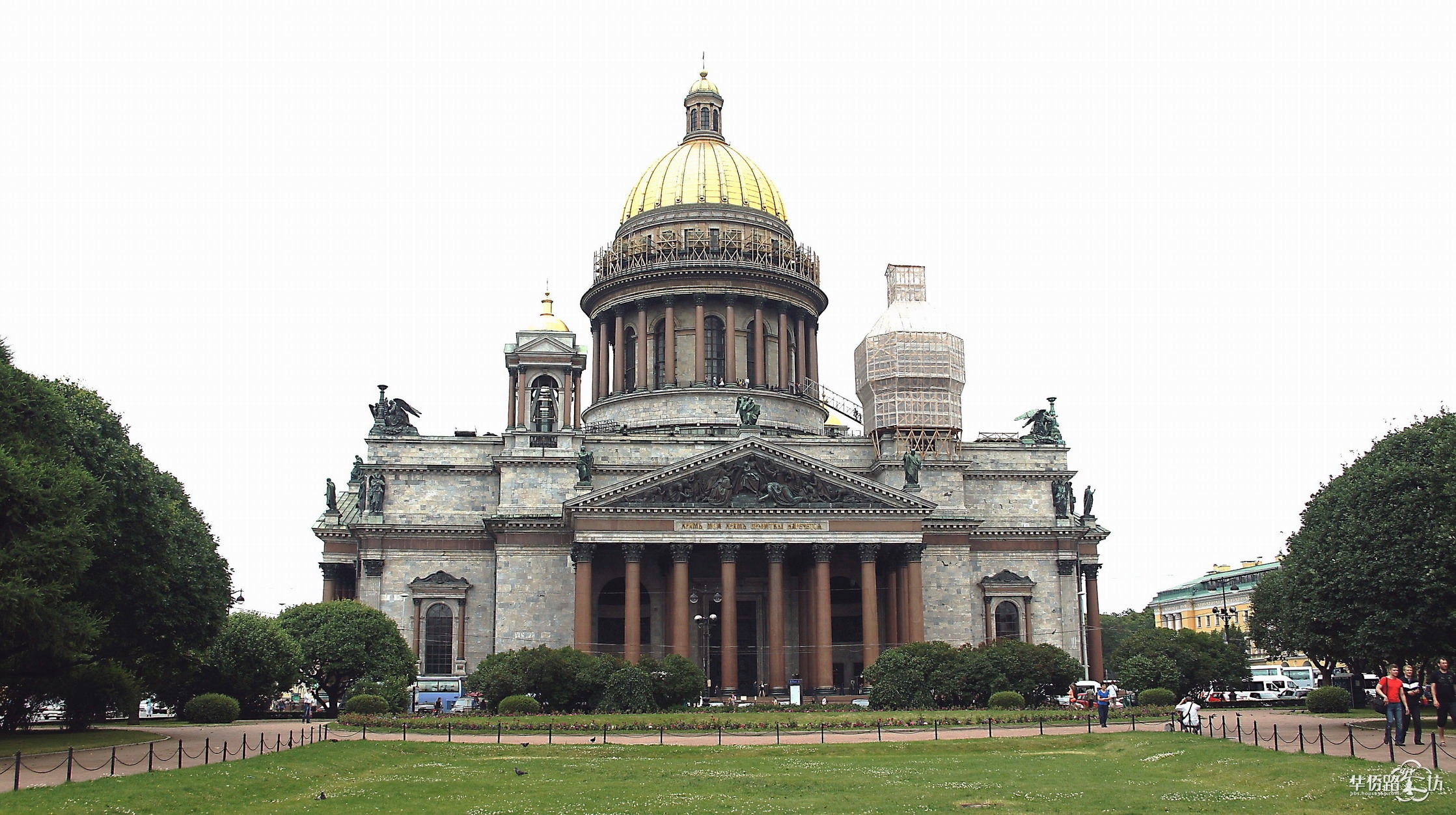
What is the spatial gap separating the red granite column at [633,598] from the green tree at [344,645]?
33.2 feet

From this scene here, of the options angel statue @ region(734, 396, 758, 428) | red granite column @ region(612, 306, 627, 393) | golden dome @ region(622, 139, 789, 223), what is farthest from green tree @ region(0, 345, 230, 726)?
golden dome @ region(622, 139, 789, 223)

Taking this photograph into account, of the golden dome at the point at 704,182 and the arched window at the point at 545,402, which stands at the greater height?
the golden dome at the point at 704,182

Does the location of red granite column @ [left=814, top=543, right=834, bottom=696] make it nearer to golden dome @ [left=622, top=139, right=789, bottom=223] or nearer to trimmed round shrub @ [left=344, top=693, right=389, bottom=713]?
trimmed round shrub @ [left=344, top=693, right=389, bottom=713]

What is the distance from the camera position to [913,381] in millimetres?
75250

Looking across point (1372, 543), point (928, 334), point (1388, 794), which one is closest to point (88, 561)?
point (1388, 794)

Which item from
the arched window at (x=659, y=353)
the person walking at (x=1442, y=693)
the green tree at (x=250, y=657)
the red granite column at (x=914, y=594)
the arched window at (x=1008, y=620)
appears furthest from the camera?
the arched window at (x=659, y=353)

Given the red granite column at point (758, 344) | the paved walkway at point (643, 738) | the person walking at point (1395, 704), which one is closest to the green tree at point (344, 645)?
the paved walkway at point (643, 738)

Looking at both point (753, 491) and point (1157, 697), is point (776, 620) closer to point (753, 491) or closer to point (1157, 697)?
point (753, 491)

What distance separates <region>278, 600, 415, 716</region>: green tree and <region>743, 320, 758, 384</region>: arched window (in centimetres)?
3018

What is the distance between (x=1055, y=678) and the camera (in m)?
58.4

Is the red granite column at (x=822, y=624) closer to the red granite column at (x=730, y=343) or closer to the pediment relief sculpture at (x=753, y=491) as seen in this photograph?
the pediment relief sculpture at (x=753, y=491)

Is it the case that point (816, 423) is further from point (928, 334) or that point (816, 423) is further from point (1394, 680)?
point (1394, 680)

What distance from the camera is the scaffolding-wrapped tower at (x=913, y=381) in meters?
74.6

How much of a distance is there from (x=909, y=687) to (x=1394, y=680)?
94.1ft
